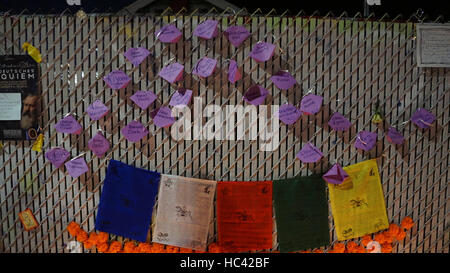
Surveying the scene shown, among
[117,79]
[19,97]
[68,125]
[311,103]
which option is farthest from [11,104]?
[311,103]

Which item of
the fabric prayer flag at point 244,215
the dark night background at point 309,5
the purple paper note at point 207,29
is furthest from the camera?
the dark night background at point 309,5

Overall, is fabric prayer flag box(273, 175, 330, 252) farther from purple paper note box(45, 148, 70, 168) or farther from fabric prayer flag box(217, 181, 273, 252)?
purple paper note box(45, 148, 70, 168)

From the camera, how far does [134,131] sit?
206cm

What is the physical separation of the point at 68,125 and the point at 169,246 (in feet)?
3.55

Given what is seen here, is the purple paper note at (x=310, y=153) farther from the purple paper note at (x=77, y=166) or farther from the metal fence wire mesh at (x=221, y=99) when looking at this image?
the purple paper note at (x=77, y=166)

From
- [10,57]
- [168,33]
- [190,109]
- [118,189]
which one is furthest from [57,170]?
[168,33]

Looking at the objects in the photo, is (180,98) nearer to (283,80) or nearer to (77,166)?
(283,80)

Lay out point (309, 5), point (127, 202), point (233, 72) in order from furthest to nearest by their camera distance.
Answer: point (309, 5), point (127, 202), point (233, 72)

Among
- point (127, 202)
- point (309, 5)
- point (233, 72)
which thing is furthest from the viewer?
point (309, 5)

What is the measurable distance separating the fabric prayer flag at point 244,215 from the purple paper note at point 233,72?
2.32 ft

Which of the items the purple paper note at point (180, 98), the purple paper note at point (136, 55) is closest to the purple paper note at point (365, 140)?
the purple paper note at point (180, 98)

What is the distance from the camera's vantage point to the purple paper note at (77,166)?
2.09 m

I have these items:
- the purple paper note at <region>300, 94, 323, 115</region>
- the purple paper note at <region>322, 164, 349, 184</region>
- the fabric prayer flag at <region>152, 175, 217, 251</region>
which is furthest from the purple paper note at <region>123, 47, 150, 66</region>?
the purple paper note at <region>322, 164, 349, 184</region>

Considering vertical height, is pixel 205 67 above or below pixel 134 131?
above
